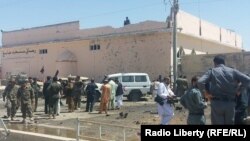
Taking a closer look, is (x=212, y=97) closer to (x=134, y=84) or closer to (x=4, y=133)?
(x=4, y=133)

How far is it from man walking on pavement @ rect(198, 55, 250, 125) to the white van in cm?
1895

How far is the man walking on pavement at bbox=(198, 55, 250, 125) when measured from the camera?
7277mm

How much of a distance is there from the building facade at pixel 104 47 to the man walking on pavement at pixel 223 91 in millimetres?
25480

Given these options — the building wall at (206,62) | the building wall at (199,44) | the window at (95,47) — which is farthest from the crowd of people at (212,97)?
the window at (95,47)

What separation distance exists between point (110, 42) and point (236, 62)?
11042mm

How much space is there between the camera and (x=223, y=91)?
7266mm

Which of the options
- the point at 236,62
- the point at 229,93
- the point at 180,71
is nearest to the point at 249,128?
the point at 229,93

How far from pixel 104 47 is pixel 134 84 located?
11.3 metres

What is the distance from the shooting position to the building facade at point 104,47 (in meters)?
34.0

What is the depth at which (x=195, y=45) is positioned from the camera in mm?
38031

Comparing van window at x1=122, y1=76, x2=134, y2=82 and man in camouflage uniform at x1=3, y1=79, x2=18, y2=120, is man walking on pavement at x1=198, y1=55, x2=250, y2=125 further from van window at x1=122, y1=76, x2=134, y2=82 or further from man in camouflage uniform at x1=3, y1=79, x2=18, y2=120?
van window at x1=122, y1=76, x2=134, y2=82

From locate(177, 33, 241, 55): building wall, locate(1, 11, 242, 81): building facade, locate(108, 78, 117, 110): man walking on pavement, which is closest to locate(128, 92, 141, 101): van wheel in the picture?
locate(108, 78, 117, 110): man walking on pavement

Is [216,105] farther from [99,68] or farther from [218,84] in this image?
[99,68]

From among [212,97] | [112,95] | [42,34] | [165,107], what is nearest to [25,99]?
[112,95]
